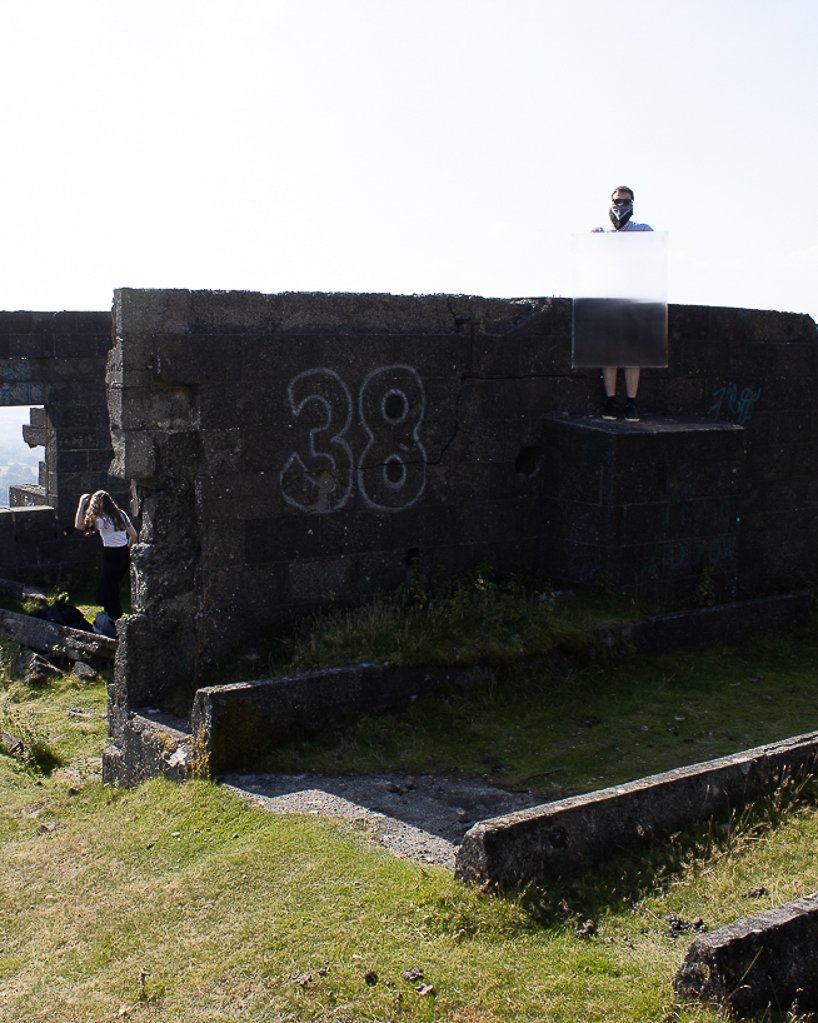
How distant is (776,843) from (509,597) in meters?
3.20

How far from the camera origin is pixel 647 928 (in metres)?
4.79

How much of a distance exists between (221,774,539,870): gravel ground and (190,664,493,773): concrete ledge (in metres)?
0.20

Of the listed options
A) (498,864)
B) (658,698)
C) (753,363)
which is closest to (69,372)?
(753,363)

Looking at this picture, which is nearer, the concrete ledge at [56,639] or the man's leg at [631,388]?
the man's leg at [631,388]

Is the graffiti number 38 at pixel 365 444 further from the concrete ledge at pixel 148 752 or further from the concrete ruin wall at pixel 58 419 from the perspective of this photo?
the concrete ruin wall at pixel 58 419

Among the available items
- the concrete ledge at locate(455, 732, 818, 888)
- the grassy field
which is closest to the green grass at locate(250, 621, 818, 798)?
the grassy field

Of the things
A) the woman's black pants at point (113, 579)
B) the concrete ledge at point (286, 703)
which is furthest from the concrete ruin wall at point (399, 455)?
the woman's black pants at point (113, 579)

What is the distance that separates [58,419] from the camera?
1296 cm

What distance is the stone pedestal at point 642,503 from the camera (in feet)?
28.6

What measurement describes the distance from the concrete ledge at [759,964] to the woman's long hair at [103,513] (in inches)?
288

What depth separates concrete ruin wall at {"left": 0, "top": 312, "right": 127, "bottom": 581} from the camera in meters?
12.8

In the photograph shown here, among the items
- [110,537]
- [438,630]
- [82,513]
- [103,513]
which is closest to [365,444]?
[438,630]

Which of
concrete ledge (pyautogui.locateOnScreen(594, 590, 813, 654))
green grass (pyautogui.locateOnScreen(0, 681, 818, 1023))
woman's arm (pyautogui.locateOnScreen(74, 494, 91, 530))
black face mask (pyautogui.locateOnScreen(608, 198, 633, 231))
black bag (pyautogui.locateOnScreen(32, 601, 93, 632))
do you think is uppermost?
black face mask (pyautogui.locateOnScreen(608, 198, 633, 231))

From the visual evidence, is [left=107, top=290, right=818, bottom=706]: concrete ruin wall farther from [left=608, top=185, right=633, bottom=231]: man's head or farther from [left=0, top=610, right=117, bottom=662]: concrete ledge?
[left=0, top=610, right=117, bottom=662]: concrete ledge
